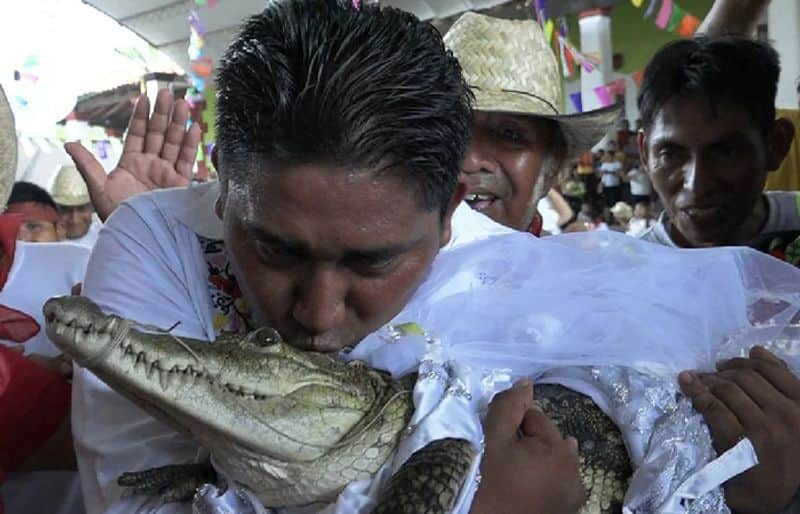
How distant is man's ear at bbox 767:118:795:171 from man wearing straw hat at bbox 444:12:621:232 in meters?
0.49

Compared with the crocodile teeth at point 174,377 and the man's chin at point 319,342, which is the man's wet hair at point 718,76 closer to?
the man's chin at point 319,342

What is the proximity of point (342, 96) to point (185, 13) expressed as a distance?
8.64 m

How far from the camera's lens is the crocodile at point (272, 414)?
917 mm

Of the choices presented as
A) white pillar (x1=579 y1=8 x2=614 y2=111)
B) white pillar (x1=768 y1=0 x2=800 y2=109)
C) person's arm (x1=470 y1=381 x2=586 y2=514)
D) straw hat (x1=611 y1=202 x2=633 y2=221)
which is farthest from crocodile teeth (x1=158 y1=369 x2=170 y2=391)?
white pillar (x1=579 y1=8 x2=614 y2=111)

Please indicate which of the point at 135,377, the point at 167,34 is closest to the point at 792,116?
the point at 135,377

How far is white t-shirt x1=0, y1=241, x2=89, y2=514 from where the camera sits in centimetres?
188

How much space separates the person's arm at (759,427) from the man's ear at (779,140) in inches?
55.9

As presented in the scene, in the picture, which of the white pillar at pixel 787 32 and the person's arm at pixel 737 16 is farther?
the white pillar at pixel 787 32

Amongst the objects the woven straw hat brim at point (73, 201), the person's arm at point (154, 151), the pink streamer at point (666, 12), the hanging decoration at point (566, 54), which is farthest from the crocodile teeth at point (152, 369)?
the hanging decoration at point (566, 54)

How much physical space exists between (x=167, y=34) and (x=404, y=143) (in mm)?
9431

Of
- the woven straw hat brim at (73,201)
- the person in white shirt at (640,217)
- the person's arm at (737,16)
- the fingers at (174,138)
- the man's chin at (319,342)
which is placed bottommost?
the person in white shirt at (640,217)

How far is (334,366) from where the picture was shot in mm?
1151

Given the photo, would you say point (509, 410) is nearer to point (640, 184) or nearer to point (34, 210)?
point (34, 210)

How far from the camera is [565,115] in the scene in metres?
2.26
